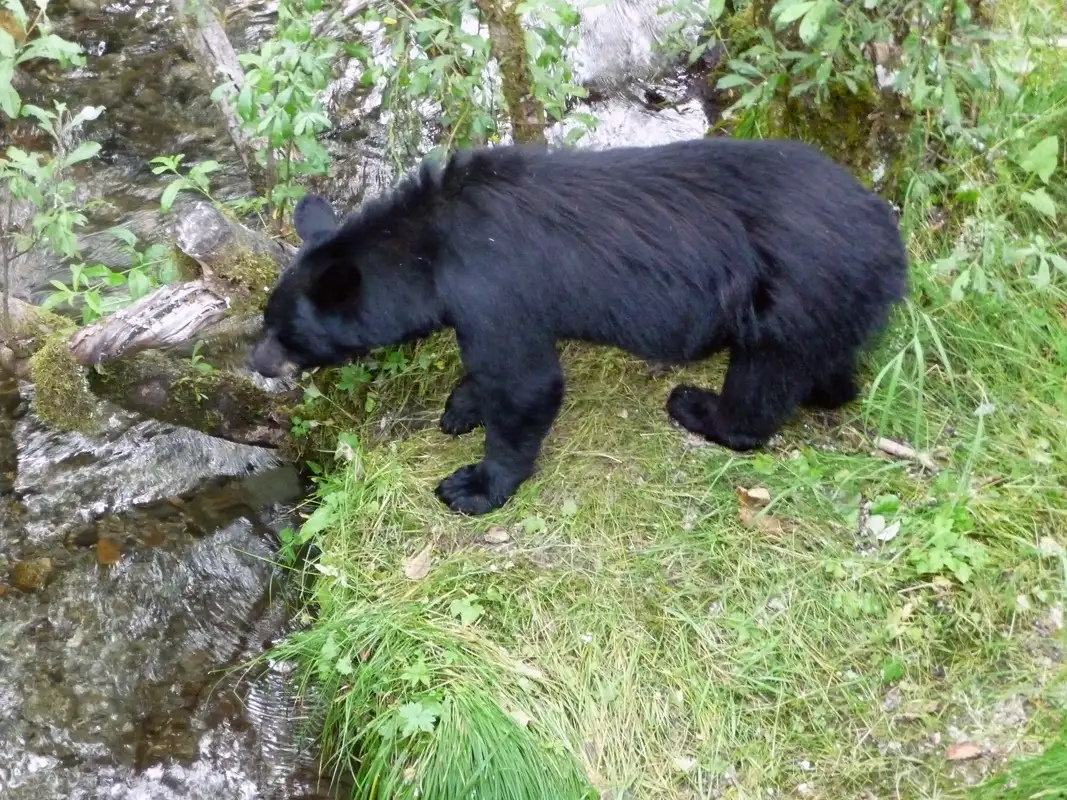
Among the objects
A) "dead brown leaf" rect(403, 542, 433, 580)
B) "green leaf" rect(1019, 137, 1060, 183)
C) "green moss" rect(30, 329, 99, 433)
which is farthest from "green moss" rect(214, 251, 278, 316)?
"green leaf" rect(1019, 137, 1060, 183)

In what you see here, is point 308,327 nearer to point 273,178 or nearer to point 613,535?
point 613,535

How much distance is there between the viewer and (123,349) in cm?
291

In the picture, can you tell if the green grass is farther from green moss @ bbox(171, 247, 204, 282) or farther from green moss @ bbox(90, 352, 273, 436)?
green moss @ bbox(171, 247, 204, 282)

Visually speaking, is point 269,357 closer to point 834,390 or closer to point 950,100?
point 834,390

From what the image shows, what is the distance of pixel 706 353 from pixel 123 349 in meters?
2.05

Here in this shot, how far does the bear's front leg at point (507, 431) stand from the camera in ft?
9.23

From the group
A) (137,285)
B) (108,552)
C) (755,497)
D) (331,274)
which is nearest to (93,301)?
(137,285)

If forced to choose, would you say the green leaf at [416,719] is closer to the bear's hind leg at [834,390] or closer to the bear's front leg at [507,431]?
the bear's front leg at [507,431]

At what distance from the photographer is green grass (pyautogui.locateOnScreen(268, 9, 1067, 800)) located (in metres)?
2.58

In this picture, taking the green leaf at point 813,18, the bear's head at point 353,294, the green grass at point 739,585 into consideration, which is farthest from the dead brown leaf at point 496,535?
the green leaf at point 813,18

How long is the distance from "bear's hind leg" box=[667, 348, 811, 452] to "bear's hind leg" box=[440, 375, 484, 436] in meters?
0.80

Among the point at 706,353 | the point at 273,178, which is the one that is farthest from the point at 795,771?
the point at 273,178

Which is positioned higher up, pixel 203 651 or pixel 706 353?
pixel 706 353

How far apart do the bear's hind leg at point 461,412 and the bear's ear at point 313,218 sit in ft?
2.76
